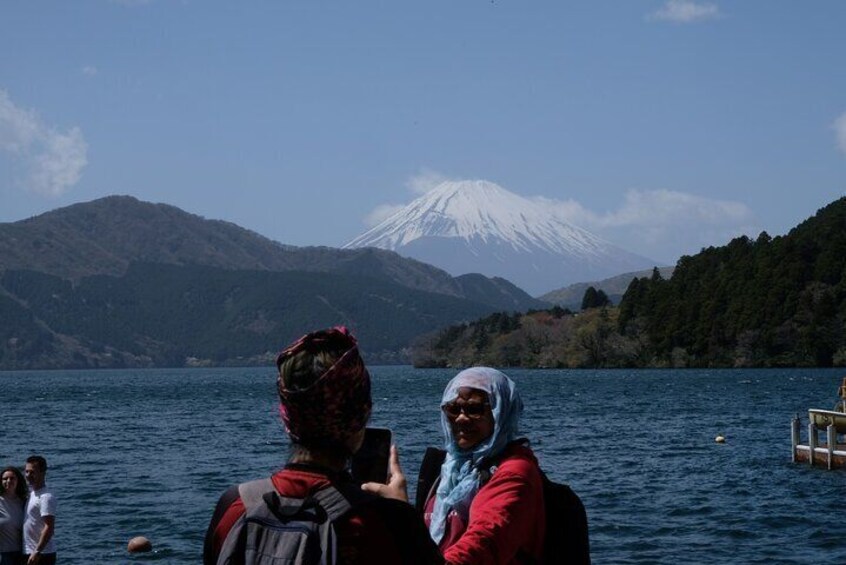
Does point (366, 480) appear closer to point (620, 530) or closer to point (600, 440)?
point (620, 530)

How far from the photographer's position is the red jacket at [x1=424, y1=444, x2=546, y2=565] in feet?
13.4

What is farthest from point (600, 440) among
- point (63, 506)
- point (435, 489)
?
point (435, 489)

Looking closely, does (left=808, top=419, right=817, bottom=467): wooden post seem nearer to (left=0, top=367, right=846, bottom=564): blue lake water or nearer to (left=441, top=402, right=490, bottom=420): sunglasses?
(left=0, top=367, right=846, bottom=564): blue lake water

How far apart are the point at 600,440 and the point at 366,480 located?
144ft

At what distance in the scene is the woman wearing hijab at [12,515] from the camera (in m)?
11.3

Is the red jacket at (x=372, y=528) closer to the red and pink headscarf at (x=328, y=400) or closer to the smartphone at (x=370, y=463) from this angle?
the red and pink headscarf at (x=328, y=400)

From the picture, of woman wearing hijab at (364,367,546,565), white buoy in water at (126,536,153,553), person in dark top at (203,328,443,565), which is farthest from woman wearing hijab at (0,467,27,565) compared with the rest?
white buoy in water at (126,536,153,553)

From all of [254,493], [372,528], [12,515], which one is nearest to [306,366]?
[254,493]

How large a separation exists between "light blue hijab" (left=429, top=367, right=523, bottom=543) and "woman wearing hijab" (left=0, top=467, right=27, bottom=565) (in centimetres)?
772

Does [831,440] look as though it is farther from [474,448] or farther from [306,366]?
[306,366]

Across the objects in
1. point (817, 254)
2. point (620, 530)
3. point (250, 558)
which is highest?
point (817, 254)

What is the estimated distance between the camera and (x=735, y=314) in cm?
15275

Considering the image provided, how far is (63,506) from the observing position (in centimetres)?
2864

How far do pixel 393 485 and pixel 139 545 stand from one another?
1901 cm
